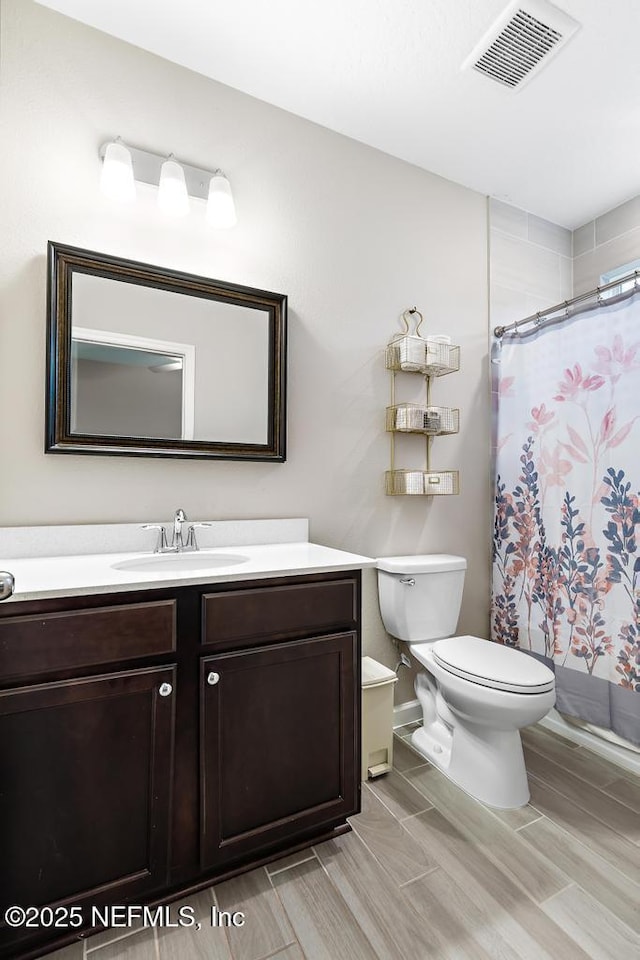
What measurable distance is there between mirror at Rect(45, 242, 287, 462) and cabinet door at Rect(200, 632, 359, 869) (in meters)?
0.76

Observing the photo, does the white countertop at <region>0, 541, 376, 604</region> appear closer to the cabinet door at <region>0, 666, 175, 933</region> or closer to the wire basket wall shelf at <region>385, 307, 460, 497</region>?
the cabinet door at <region>0, 666, 175, 933</region>

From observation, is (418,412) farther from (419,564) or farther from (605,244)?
(605,244)

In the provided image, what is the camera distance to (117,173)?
1552mm

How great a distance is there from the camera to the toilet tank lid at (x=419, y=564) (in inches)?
78.2

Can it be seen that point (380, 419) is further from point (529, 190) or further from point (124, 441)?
point (529, 190)

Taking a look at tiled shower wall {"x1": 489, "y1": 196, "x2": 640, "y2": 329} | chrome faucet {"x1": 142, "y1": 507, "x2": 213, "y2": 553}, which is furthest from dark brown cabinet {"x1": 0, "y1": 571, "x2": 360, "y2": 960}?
tiled shower wall {"x1": 489, "y1": 196, "x2": 640, "y2": 329}

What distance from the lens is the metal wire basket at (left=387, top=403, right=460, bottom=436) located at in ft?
6.80

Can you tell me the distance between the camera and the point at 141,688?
117cm

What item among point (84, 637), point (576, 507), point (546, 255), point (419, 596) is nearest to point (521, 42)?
point (546, 255)

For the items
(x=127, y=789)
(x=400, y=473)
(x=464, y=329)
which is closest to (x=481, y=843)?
(x=127, y=789)

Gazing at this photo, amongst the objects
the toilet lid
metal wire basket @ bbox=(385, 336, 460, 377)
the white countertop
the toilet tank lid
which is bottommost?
the toilet lid

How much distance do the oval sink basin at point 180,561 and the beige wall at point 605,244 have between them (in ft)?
7.97

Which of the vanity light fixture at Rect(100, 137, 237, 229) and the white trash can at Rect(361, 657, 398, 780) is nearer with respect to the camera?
the vanity light fixture at Rect(100, 137, 237, 229)

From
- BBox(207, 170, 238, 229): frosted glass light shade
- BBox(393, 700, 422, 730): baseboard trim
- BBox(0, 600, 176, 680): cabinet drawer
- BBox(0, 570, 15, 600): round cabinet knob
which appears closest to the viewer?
BBox(0, 570, 15, 600): round cabinet knob
